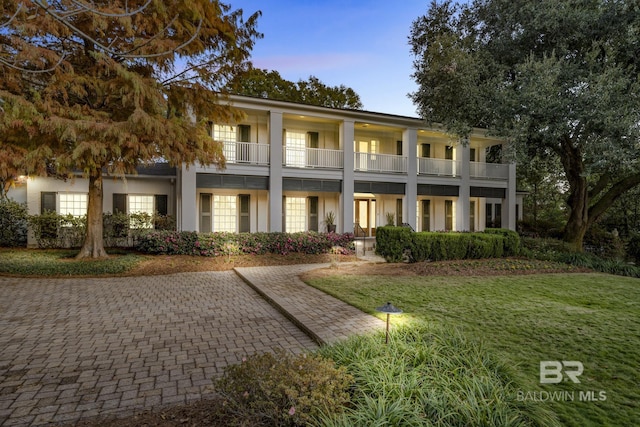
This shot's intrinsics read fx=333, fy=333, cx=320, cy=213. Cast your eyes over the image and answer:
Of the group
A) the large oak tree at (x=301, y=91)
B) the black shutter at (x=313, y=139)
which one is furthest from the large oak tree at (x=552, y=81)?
the large oak tree at (x=301, y=91)

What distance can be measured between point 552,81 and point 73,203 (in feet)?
63.1

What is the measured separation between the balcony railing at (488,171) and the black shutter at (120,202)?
17.4 metres

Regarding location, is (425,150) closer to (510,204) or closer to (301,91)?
(510,204)

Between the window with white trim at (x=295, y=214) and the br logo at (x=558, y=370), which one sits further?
the window with white trim at (x=295, y=214)

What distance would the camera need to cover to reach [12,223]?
14.0 metres

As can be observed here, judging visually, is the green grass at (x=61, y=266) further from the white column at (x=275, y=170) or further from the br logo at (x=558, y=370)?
the br logo at (x=558, y=370)

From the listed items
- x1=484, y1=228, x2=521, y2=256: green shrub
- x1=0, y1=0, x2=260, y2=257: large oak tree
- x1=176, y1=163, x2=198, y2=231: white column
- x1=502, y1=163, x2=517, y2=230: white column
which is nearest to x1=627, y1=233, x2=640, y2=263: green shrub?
x1=502, y1=163, x2=517, y2=230: white column

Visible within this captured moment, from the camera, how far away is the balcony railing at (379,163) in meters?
15.9

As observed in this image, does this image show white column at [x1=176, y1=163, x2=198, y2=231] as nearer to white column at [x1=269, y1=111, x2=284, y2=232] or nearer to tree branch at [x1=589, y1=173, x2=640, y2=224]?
white column at [x1=269, y1=111, x2=284, y2=232]

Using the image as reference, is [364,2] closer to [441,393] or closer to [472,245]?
[472,245]

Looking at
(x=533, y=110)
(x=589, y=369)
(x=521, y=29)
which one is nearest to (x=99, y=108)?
(x=589, y=369)

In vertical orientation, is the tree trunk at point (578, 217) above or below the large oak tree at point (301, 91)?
below

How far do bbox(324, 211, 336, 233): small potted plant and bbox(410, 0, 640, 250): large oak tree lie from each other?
6453 millimetres

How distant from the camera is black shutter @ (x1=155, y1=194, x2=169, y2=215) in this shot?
15.7m
